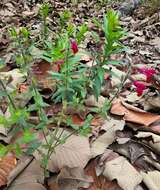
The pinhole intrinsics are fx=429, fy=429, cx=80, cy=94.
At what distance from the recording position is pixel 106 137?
6.93 ft

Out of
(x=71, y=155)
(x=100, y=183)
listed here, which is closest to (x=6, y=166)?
(x=71, y=155)

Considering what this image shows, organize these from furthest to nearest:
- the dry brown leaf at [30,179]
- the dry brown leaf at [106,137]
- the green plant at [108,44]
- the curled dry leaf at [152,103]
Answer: the curled dry leaf at [152,103] < the dry brown leaf at [106,137] < the dry brown leaf at [30,179] < the green plant at [108,44]

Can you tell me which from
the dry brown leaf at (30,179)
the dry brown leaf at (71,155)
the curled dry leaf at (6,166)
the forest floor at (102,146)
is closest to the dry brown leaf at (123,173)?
the forest floor at (102,146)

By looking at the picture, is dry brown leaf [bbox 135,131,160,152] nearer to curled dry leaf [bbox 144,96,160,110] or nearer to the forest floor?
the forest floor

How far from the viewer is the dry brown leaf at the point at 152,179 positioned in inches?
74.1

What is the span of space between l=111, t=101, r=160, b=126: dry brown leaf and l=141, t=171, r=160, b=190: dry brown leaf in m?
0.35

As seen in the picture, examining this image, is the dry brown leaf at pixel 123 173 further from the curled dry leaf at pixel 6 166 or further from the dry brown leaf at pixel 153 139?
the curled dry leaf at pixel 6 166

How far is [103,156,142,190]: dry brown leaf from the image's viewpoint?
6.14 ft

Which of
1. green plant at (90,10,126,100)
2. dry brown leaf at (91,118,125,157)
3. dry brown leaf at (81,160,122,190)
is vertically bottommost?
dry brown leaf at (81,160,122,190)

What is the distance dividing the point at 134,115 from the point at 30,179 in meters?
0.72

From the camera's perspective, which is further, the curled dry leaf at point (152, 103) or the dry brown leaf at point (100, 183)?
the curled dry leaf at point (152, 103)

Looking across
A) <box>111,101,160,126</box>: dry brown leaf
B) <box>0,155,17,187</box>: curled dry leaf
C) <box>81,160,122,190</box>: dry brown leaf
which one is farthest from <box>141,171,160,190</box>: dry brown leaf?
<box>0,155,17,187</box>: curled dry leaf

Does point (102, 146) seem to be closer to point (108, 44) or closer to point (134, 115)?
point (134, 115)

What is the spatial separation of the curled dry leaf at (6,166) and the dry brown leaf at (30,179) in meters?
0.05
